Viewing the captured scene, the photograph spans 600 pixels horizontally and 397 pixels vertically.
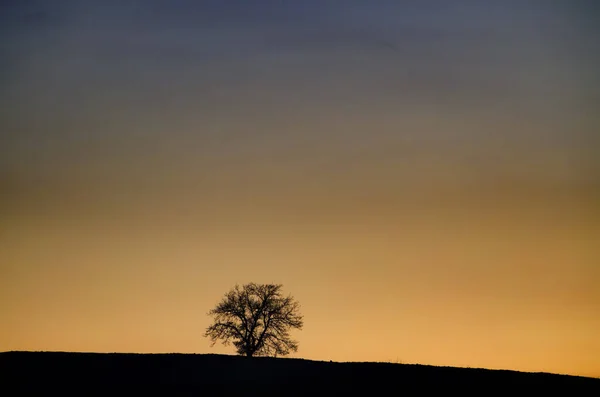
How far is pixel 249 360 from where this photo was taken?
2864 inches

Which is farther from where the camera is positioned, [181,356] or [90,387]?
[181,356]

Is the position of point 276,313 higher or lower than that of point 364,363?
higher

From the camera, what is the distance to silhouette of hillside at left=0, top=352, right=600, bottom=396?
2525 inches

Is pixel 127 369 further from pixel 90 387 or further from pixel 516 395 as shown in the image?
pixel 516 395

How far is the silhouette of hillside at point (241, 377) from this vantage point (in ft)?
210

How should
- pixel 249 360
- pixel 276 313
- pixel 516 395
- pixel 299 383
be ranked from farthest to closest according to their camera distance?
pixel 276 313 < pixel 249 360 < pixel 299 383 < pixel 516 395

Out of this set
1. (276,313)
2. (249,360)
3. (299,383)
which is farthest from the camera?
(276,313)

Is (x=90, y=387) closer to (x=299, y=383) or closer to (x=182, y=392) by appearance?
(x=182, y=392)

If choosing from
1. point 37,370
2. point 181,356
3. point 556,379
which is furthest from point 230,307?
point 556,379

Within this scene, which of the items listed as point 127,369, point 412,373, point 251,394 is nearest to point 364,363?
point 412,373

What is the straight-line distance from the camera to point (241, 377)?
68.7 meters

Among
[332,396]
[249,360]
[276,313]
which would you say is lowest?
[332,396]

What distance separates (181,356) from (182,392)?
8862 mm

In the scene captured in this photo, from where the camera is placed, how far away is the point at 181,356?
73188mm
